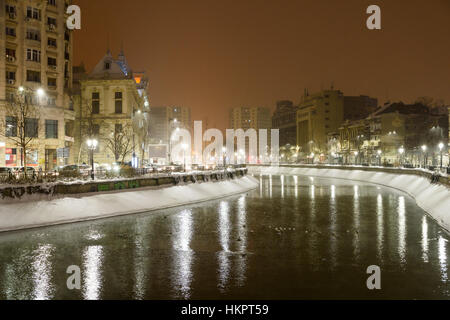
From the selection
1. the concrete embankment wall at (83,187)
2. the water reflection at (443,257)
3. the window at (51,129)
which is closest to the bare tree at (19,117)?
the window at (51,129)

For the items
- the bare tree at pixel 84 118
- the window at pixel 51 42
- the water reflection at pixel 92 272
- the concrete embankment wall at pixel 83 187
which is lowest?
the water reflection at pixel 92 272

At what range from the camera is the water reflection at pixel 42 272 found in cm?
1012

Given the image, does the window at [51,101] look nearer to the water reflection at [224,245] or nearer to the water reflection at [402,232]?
the water reflection at [224,245]

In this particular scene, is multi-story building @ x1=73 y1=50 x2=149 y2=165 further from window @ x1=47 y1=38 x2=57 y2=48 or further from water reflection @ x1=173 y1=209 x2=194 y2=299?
water reflection @ x1=173 y1=209 x2=194 y2=299

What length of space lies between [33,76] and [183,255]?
4933 centimetres

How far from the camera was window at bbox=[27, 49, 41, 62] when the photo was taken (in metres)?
53.6

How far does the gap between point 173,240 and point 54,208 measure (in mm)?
9111

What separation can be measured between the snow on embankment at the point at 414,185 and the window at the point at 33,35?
51289 mm

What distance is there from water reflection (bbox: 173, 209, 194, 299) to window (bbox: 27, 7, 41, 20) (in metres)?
44.3

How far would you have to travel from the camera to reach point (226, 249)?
1538 centimetres

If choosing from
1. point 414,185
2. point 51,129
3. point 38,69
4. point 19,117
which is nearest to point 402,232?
point 414,185

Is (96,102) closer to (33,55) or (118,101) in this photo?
(118,101)

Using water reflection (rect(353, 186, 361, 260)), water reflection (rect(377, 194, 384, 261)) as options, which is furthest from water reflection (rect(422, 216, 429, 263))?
water reflection (rect(353, 186, 361, 260))

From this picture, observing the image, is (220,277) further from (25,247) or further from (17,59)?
(17,59)
